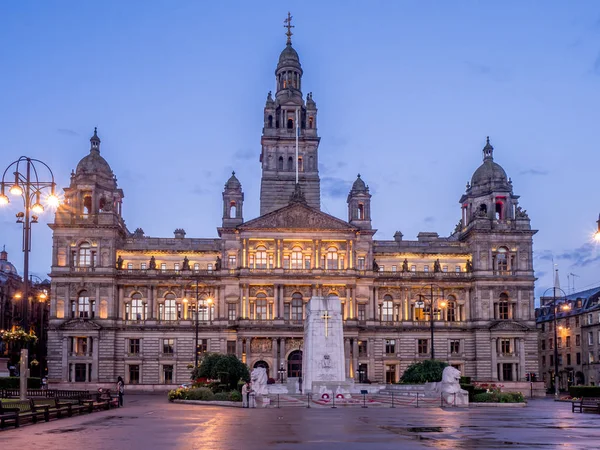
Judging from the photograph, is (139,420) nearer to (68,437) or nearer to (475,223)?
(68,437)

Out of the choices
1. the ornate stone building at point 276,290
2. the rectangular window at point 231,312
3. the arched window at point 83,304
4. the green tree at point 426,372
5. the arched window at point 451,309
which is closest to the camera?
the green tree at point 426,372

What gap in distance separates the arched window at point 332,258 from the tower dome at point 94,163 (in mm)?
30765

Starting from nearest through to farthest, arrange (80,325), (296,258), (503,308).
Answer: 1. (80,325)
2. (296,258)
3. (503,308)

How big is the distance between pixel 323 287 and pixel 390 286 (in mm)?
9697

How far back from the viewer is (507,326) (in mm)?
105750

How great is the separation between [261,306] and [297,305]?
4551 mm

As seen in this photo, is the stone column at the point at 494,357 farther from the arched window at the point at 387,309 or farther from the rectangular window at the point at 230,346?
the rectangular window at the point at 230,346

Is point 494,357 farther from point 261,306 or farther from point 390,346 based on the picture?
point 261,306

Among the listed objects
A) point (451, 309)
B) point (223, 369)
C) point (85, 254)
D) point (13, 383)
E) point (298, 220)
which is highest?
point (298, 220)

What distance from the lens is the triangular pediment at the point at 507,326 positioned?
106 m

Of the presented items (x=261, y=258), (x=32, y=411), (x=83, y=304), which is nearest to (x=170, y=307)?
(x=83, y=304)

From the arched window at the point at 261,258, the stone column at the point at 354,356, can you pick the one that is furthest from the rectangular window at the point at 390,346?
the arched window at the point at 261,258

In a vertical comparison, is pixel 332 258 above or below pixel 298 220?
below

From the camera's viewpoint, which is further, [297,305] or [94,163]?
[94,163]
